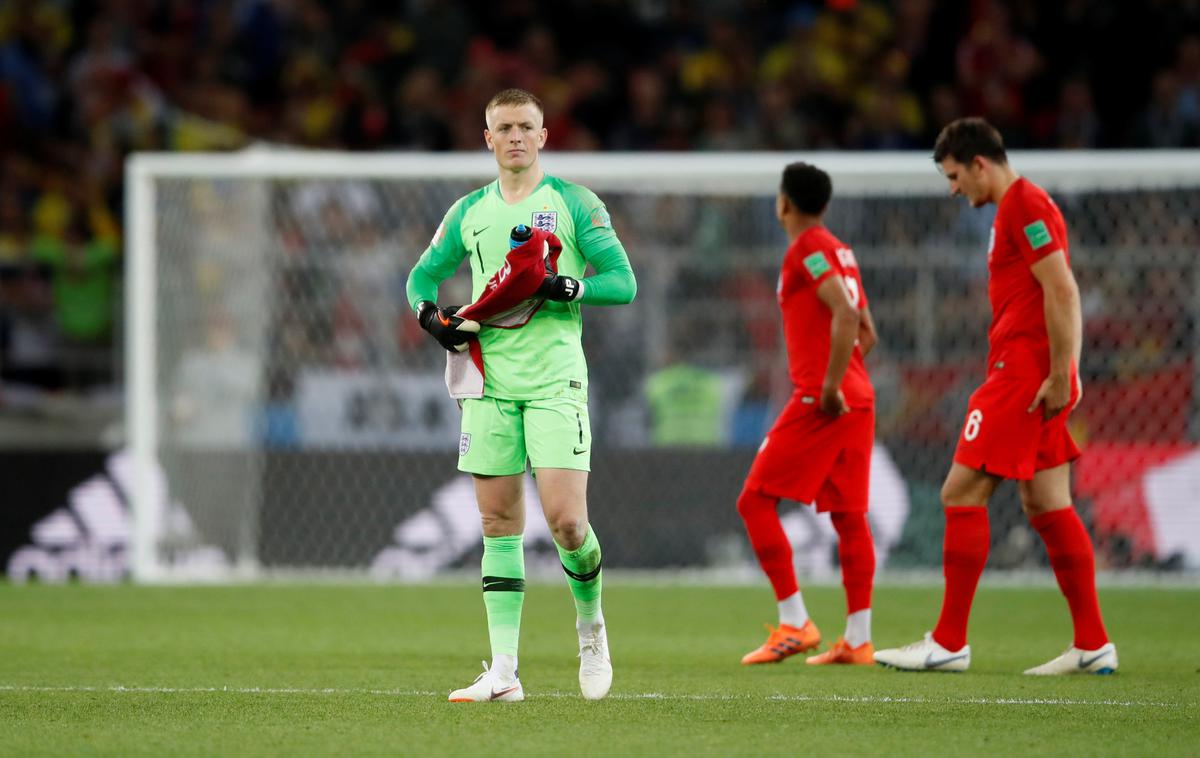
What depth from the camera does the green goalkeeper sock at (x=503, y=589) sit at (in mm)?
5715

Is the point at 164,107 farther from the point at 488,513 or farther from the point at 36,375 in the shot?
the point at 488,513

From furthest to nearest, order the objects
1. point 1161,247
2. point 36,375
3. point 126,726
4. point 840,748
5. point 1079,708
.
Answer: point 36,375
point 1161,247
point 1079,708
point 126,726
point 840,748

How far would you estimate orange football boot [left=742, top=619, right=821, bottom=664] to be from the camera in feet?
23.2

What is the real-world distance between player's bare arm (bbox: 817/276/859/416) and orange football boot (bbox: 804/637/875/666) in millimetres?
1004

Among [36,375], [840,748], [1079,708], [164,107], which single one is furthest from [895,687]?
[164,107]

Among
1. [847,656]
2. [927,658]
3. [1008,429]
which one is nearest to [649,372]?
[847,656]

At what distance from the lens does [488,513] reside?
5.77m

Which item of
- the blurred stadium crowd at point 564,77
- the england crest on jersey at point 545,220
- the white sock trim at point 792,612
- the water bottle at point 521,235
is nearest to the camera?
the water bottle at point 521,235

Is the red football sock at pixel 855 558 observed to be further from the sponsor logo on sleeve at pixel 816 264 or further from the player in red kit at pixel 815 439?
the sponsor logo on sleeve at pixel 816 264

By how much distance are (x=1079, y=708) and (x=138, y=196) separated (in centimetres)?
805

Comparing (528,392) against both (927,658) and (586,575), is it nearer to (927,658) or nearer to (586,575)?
(586,575)

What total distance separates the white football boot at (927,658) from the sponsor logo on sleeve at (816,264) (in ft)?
5.02

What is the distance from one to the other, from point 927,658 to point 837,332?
1356mm

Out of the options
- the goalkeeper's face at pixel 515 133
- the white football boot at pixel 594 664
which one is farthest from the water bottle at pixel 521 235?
the white football boot at pixel 594 664
